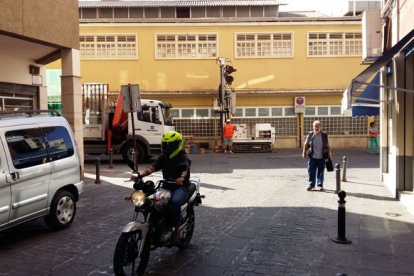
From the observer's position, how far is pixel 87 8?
30.4 meters

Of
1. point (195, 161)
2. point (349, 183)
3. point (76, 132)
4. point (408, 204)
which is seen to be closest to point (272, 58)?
point (195, 161)

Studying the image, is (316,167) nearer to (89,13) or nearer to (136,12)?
(136,12)

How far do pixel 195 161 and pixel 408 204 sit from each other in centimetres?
1198

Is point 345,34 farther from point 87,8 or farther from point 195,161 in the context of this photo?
point 87,8

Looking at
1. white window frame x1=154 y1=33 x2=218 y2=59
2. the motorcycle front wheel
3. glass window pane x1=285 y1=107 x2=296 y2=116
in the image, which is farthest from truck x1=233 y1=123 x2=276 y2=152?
the motorcycle front wheel

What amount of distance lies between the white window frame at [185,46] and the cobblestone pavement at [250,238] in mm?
15696

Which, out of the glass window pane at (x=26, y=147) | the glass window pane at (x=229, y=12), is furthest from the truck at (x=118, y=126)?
the glass window pane at (x=229, y=12)

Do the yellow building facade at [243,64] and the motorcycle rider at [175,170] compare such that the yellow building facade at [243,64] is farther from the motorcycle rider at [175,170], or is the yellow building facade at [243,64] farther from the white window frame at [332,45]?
the motorcycle rider at [175,170]

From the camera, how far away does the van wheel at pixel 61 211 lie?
739cm

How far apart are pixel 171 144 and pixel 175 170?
36 centimetres

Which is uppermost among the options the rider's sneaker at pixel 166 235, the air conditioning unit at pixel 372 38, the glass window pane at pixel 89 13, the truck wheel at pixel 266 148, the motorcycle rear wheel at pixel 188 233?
the glass window pane at pixel 89 13

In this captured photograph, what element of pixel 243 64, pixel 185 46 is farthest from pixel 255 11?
pixel 185 46

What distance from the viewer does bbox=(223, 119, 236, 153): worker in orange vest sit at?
23.4 metres

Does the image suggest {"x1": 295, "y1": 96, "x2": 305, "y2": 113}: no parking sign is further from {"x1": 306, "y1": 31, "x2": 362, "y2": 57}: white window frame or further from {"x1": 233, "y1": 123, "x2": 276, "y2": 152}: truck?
{"x1": 233, "y1": 123, "x2": 276, "y2": 152}: truck
